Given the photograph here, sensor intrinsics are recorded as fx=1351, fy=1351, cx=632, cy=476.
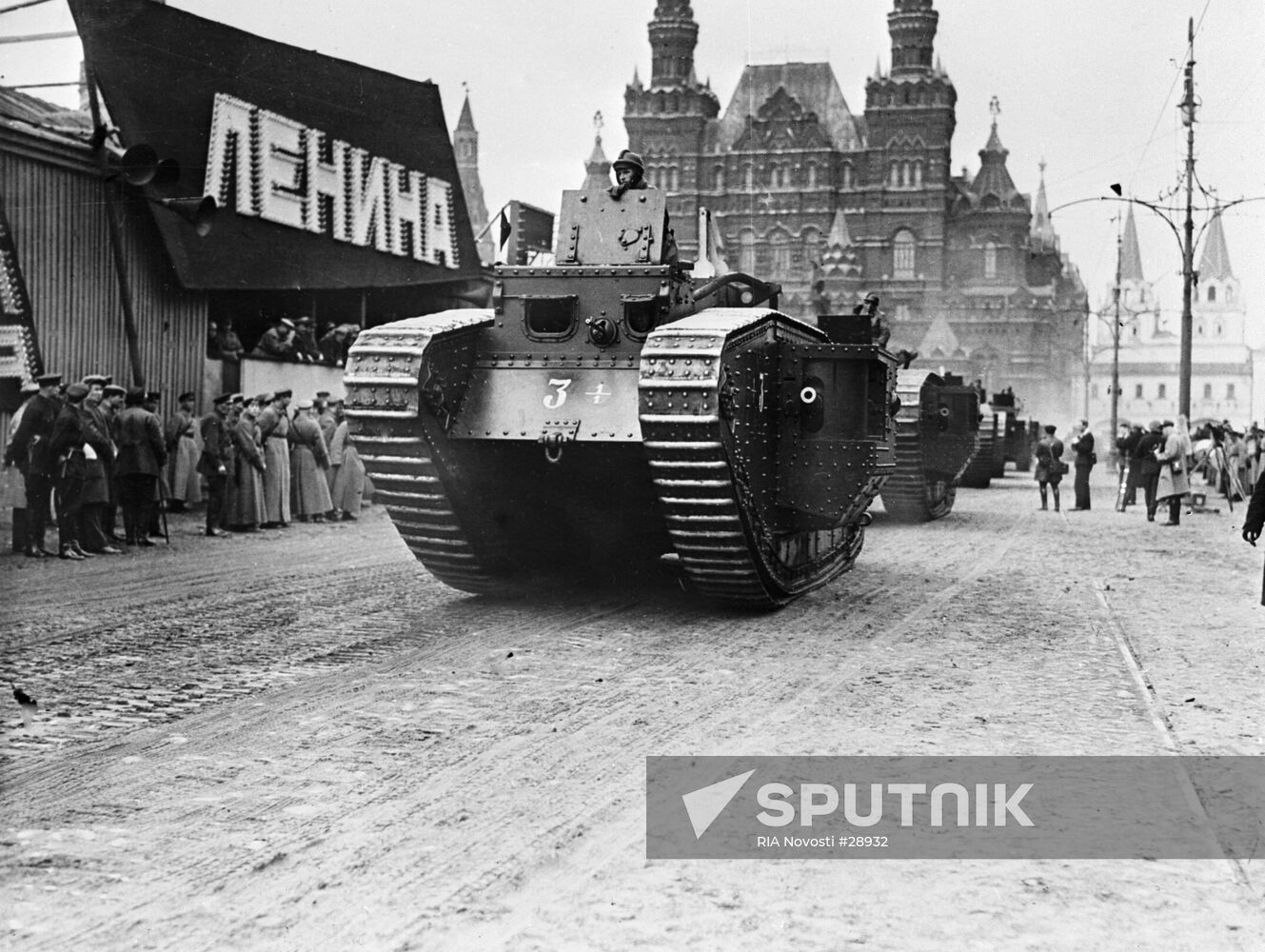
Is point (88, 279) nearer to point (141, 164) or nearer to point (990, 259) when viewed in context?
point (141, 164)

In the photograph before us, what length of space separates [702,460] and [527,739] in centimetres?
267

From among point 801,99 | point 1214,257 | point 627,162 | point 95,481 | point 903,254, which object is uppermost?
point 801,99

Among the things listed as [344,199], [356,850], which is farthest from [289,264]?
[356,850]

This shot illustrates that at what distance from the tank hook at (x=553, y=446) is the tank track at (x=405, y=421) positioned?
0.69 m

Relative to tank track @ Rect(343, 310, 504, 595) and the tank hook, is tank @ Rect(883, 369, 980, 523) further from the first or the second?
the tank hook

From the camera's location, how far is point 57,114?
18000 millimetres

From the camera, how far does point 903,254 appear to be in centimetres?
7088

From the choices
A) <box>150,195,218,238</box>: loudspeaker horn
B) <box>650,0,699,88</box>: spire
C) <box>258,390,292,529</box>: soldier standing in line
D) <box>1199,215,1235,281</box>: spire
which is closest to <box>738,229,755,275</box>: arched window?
<box>1199,215,1235,281</box>: spire

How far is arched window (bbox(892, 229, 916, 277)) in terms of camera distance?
7038cm

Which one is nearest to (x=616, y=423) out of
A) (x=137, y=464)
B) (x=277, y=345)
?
(x=137, y=464)

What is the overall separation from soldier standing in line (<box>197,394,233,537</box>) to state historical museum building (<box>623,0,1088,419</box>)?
45151 mm

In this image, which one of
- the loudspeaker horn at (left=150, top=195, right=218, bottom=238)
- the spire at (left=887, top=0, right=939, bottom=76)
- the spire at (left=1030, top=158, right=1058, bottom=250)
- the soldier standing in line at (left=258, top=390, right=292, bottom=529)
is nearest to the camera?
the loudspeaker horn at (left=150, top=195, right=218, bottom=238)

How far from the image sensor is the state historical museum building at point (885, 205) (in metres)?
62.2

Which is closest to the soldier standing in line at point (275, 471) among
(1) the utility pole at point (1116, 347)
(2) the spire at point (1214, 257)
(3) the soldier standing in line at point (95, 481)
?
(3) the soldier standing in line at point (95, 481)
